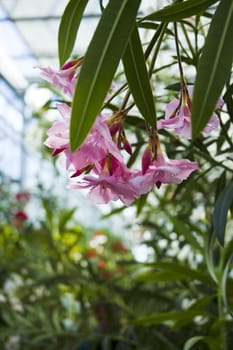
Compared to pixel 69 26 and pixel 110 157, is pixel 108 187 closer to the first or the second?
pixel 110 157

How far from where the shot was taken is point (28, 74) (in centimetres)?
783

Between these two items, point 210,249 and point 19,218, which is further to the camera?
point 19,218

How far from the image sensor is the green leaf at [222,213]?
533mm

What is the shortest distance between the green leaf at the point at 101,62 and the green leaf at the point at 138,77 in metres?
0.06

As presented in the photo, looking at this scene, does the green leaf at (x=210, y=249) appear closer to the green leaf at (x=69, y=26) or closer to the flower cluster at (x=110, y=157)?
the flower cluster at (x=110, y=157)

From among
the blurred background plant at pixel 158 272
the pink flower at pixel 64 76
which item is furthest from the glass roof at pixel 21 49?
the pink flower at pixel 64 76

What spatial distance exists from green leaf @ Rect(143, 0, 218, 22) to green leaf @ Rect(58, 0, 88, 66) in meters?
0.06

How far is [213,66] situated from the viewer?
409 mm

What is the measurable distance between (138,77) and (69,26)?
3.3 inches

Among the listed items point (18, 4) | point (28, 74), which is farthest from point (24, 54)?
point (18, 4)

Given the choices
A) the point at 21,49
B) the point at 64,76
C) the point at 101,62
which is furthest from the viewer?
the point at 21,49

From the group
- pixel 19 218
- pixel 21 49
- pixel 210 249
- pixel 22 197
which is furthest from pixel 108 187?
pixel 21 49

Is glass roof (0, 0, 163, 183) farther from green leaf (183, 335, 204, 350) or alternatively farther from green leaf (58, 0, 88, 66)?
green leaf (58, 0, 88, 66)

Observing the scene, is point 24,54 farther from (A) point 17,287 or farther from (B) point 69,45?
(B) point 69,45
